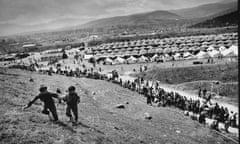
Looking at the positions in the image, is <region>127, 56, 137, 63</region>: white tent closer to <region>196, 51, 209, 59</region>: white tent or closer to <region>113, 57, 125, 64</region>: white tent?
<region>113, 57, 125, 64</region>: white tent

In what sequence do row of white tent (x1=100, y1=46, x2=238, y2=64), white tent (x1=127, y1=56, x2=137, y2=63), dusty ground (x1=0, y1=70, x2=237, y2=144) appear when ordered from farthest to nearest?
white tent (x1=127, y1=56, x2=137, y2=63), row of white tent (x1=100, y1=46, x2=238, y2=64), dusty ground (x1=0, y1=70, x2=237, y2=144)

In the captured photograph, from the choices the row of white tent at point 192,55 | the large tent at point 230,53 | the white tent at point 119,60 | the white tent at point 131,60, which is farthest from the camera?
the white tent at point 119,60

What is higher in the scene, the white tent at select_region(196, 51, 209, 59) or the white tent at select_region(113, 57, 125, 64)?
the white tent at select_region(196, 51, 209, 59)

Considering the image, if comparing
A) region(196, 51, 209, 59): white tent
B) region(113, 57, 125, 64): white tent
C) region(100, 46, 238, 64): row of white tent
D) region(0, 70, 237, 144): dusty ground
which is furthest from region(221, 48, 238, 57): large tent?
region(0, 70, 237, 144): dusty ground

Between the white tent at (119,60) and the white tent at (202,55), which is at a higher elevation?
the white tent at (202,55)

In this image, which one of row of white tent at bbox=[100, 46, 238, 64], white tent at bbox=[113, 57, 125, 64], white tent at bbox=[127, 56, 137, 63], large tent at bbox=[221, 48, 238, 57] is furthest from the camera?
white tent at bbox=[113, 57, 125, 64]

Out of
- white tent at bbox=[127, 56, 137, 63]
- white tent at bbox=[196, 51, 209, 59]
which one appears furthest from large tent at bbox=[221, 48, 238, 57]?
white tent at bbox=[127, 56, 137, 63]

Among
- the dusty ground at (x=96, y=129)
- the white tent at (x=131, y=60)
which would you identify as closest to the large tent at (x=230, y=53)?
the white tent at (x=131, y=60)

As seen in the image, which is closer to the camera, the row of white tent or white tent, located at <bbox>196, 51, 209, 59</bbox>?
the row of white tent

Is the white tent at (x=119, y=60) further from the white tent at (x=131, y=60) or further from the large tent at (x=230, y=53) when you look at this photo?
the large tent at (x=230, y=53)

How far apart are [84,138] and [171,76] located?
3312 cm

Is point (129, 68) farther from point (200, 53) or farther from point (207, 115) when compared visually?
point (207, 115)

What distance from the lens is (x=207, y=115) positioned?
1941 centimetres

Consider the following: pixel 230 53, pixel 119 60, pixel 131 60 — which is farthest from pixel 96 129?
pixel 230 53
